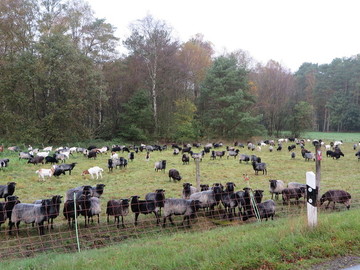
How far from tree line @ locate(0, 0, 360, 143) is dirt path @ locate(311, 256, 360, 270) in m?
30.6

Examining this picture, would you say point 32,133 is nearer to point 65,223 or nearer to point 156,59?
point 156,59

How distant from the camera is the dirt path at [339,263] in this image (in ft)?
11.7

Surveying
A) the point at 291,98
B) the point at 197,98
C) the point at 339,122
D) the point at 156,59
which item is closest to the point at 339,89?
the point at 339,122

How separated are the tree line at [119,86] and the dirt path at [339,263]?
30.6 meters

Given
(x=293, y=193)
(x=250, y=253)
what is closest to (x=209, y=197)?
(x=293, y=193)

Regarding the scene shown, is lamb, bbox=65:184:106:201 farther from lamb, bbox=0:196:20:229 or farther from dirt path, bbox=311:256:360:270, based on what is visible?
dirt path, bbox=311:256:360:270

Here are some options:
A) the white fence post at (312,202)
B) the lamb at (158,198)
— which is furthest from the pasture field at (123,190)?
the white fence post at (312,202)

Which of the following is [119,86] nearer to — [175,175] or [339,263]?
[175,175]

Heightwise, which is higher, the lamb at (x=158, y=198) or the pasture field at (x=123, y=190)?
the lamb at (x=158, y=198)

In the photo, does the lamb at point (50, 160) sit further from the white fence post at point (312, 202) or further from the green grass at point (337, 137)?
the green grass at point (337, 137)

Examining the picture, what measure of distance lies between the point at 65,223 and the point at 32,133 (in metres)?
24.8

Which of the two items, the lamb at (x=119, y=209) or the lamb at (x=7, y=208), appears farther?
Result: the lamb at (x=119, y=209)

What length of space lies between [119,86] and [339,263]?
3867 cm

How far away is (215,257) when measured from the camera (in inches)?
151
